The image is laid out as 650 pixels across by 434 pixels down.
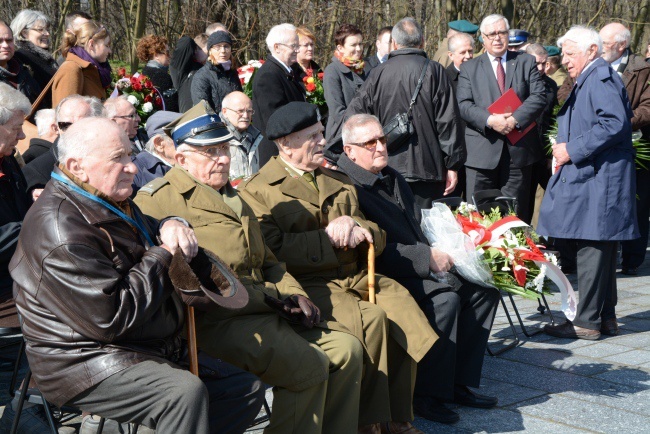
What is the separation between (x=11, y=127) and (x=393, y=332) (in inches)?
95.5

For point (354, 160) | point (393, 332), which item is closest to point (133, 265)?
point (393, 332)

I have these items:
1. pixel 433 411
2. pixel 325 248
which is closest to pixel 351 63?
pixel 325 248

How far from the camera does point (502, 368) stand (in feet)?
19.0

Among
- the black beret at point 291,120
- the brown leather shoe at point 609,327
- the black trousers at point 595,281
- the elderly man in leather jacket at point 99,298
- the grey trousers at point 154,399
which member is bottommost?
the brown leather shoe at point 609,327

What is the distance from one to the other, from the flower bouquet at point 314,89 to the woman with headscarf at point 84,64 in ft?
7.64

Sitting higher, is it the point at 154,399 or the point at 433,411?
the point at 154,399

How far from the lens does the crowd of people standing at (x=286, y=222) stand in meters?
3.34

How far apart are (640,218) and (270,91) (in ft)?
13.9

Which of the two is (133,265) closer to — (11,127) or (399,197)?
(11,127)

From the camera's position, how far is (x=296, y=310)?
407 centimetres

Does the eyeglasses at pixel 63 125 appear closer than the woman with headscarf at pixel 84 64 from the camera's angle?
Yes

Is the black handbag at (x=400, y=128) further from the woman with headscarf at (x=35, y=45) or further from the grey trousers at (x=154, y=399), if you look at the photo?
the grey trousers at (x=154, y=399)

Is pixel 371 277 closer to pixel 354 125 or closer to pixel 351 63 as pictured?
pixel 354 125

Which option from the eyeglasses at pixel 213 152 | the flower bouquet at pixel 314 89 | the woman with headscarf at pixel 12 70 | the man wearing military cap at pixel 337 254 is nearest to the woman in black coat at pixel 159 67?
the flower bouquet at pixel 314 89
